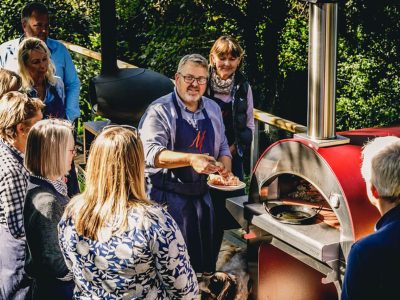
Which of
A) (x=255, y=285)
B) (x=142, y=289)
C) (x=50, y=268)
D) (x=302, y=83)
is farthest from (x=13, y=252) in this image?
(x=302, y=83)

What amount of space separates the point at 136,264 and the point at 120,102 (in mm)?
3021

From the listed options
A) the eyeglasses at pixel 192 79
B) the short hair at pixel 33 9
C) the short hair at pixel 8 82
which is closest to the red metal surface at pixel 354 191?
the eyeglasses at pixel 192 79

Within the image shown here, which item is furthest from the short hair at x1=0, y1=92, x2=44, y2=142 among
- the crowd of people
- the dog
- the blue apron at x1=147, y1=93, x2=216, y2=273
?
the dog

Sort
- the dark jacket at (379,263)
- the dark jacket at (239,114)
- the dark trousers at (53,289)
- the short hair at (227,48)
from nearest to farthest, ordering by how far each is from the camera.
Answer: the dark jacket at (379,263)
the dark trousers at (53,289)
the short hair at (227,48)
the dark jacket at (239,114)

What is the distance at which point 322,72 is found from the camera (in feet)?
11.8

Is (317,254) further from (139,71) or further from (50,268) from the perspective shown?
(139,71)

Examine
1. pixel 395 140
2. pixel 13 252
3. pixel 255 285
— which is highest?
pixel 395 140

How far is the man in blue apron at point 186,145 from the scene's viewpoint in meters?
4.13

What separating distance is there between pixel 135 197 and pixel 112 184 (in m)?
0.11

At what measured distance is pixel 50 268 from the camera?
10.4 ft

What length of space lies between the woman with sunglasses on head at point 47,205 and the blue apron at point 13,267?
8.8 inches

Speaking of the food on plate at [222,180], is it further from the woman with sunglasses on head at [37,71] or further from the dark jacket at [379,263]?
the dark jacket at [379,263]

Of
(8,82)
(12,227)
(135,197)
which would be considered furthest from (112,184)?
(8,82)

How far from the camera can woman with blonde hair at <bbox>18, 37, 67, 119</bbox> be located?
4.95 metres
